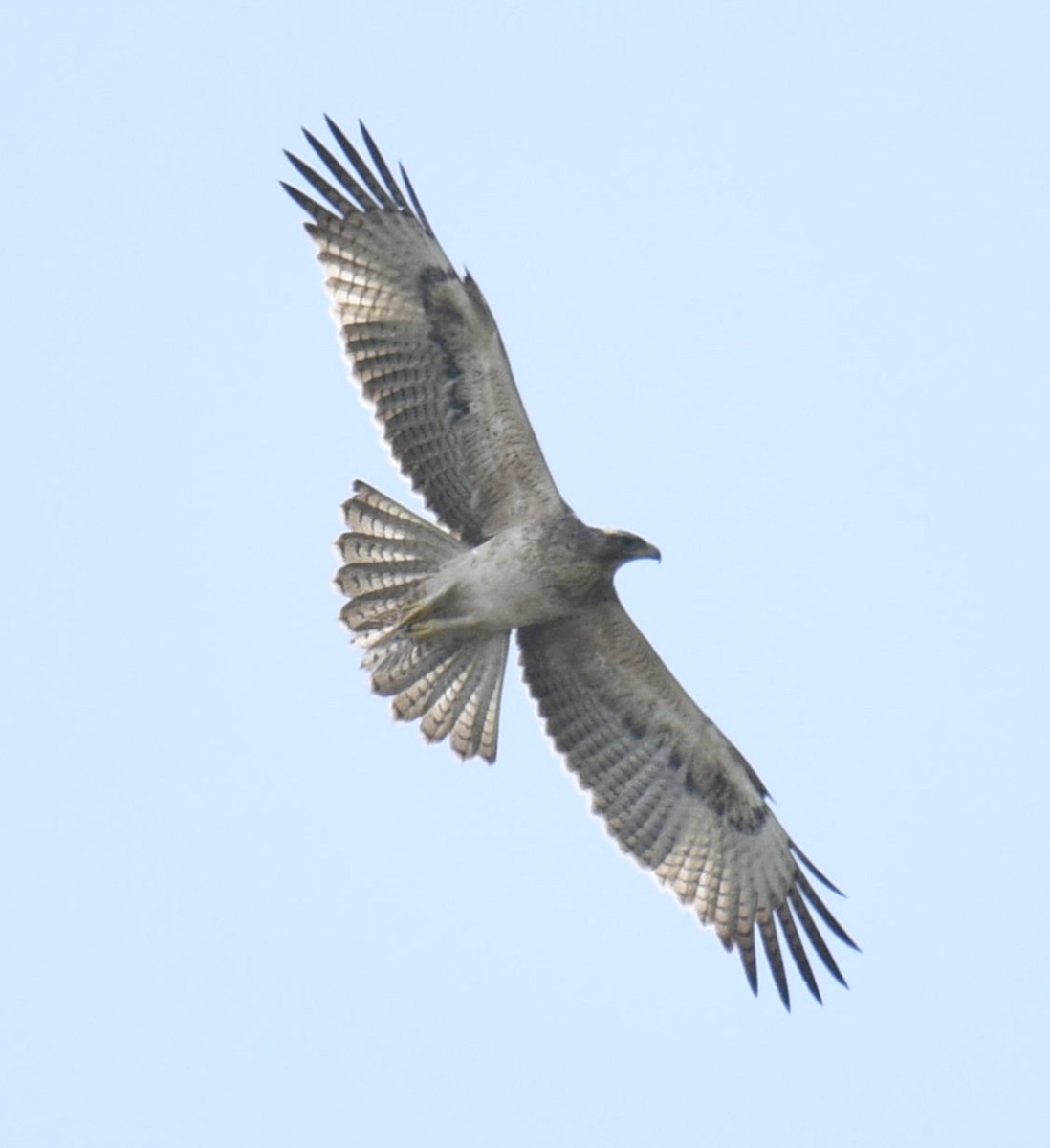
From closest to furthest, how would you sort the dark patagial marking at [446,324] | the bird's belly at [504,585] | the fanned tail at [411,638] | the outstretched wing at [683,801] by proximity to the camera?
the bird's belly at [504,585] → the dark patagial marking at [446,324] → the fanned tail at [411,638] → the outstretched wing at [683,801]

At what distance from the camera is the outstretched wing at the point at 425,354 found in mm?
12047

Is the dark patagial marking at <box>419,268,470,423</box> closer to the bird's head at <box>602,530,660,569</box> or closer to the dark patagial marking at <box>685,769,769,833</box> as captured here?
the bird's head at <box>602,530,660,569</box>

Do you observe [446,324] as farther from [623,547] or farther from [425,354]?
[623,547]

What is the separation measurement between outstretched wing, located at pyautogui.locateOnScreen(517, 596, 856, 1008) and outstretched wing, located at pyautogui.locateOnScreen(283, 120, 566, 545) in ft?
2.76

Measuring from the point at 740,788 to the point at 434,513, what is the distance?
2.10m

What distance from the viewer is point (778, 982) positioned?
12.5 metres

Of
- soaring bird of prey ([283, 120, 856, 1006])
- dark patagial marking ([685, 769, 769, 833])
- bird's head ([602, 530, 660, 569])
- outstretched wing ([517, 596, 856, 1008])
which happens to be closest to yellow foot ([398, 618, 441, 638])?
soaring bird of prey ([283, 120, 856, 1006])

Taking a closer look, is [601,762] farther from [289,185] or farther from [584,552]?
[289,185]

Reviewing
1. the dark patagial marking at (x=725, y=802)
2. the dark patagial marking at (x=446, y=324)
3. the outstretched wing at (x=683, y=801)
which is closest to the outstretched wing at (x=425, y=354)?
the dark patagial marking at (x=446, y=324)

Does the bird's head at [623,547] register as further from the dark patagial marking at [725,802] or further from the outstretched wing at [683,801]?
the dark patagial marking at [725,802]

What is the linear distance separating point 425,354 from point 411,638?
1394 mm

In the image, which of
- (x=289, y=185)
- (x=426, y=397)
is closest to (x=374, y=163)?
(x=289, y=185)

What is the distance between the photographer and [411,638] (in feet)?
40.2

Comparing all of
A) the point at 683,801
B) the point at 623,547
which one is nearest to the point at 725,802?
the point at 683,801
